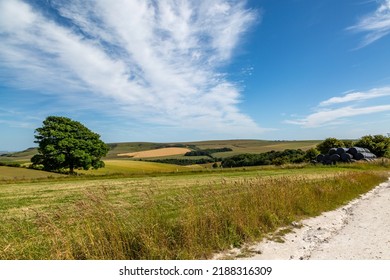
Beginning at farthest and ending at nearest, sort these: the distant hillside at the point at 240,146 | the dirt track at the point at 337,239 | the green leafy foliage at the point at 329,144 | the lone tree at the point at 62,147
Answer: the distant hillside at the point at 240,146 → the green leafy foliage at the point at 329,144 → the lone tree at the point at 62,147 → the dirt track at the point at 337,239

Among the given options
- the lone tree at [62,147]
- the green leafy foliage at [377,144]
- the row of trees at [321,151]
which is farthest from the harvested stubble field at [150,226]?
the green leafy foliage at [377,144]

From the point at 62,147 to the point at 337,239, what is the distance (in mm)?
55080

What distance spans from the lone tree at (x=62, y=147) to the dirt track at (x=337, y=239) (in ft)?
172

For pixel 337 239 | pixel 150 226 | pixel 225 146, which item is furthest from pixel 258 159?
pixel 150 226

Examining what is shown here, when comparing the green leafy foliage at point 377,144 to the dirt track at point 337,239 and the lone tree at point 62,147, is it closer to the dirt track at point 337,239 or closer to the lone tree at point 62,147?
the lone tree at point 62,147

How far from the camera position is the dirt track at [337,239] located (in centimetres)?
780

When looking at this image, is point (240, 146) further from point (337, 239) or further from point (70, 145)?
point (337, 239)

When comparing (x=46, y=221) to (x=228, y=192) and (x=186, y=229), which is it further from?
(x=228, y=192)

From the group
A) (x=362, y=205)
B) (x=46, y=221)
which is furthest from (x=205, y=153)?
(x=46, y=221)

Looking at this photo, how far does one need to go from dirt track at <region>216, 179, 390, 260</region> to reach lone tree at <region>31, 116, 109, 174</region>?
52338 millimetres

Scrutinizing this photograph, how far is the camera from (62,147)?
56688 mm

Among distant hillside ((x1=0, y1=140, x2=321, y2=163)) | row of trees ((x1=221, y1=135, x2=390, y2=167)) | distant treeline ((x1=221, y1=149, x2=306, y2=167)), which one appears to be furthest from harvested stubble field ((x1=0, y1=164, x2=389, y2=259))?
distant hillside ((x1=0, y1=140, x2=321, y2=163))

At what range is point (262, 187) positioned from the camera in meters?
12.2

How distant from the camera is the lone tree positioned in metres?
56.7
